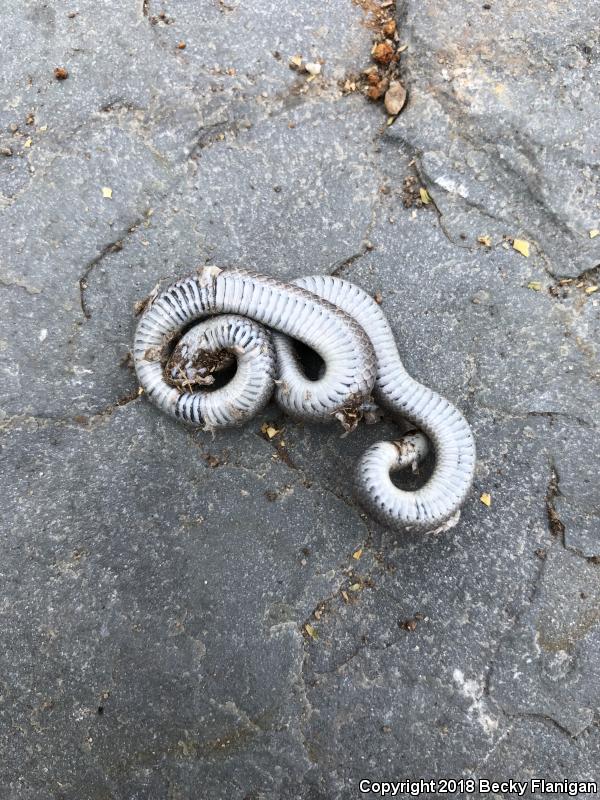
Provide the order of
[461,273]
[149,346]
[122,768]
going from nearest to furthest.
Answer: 1. [122,768]
2. [149,346]
3. [461,273]

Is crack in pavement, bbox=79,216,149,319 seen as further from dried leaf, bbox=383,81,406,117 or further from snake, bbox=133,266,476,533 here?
dried leaf, bbox=383,81,406,117

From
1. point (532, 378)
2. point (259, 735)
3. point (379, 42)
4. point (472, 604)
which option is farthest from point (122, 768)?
point (379, 42)

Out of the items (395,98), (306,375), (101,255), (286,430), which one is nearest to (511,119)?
(395,98)

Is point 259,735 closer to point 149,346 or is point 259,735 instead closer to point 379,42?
point 149,346

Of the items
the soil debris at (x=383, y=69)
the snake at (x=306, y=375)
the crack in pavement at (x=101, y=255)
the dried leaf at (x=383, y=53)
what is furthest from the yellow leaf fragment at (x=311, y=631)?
the dried leaf at (x=383, y=53)

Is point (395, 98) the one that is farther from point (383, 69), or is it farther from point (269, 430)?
point (269, 430)
